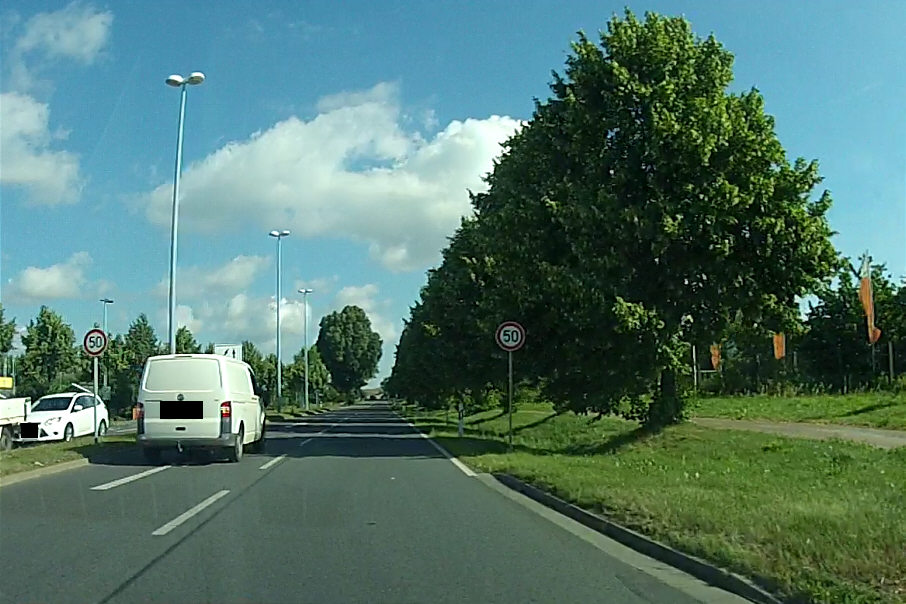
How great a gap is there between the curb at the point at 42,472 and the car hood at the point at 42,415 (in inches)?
331

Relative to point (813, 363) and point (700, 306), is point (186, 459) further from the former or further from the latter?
point (813, 363)

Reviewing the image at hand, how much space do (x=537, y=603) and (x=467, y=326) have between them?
113 feet

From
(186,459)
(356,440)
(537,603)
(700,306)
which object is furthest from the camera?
(356,440)

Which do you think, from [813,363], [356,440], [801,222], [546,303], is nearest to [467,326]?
[356,440]

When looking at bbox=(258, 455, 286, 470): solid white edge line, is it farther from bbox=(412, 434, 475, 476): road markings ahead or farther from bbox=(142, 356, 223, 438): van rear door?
bbox=(412, 434, 475, 476): road markings ahead

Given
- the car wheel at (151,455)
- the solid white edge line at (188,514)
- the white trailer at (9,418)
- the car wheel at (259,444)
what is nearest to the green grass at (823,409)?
the car wheel at (259,444)

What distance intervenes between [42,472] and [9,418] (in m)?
7.44

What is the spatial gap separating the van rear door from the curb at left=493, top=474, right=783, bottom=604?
8943mm

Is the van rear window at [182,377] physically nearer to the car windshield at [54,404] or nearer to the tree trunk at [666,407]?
the tree trunk at [666,407]

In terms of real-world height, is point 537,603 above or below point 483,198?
below

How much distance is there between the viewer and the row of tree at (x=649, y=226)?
24.9 m

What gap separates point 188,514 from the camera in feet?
45.6

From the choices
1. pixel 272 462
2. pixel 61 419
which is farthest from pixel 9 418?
pixel 272 462

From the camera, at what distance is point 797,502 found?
12.8 meters
